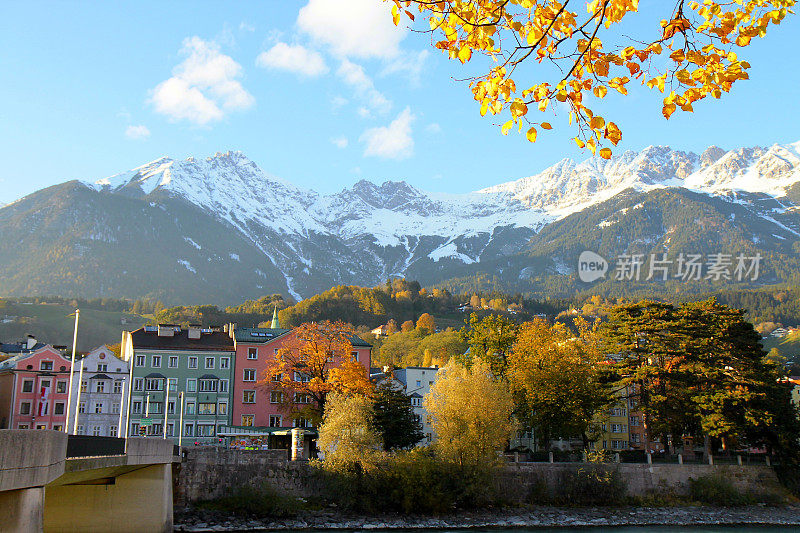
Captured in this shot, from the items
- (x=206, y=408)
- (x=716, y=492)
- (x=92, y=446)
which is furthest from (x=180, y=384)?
(x=716, y=492)

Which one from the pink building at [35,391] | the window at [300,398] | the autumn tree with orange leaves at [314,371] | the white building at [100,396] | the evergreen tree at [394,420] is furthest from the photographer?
the window at [300,398]

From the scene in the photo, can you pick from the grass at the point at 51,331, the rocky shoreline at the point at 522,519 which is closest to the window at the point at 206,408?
the rocky shoreline at the point at 522,519

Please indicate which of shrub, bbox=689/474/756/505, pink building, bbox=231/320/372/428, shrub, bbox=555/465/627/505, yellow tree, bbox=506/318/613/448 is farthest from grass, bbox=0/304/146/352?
shrub, bbox=689/474/756/505

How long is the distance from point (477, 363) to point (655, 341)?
17.8 metres

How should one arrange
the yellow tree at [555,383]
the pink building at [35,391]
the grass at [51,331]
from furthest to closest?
the grass at [51,331] < the pink building at [35,391] < the yellow tree at [555,383]

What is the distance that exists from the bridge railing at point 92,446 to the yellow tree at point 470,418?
27.6m

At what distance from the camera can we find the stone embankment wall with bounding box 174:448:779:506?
176 ft

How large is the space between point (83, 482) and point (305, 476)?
21136 mm

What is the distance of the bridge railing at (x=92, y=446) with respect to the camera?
83.3 feet

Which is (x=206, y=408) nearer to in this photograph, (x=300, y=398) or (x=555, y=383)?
(x=300, y=398)

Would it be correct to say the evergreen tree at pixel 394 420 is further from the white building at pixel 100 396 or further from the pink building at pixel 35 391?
the pink building at pixel 35 391

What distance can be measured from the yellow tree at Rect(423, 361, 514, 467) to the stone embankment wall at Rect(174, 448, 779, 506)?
3902 mm

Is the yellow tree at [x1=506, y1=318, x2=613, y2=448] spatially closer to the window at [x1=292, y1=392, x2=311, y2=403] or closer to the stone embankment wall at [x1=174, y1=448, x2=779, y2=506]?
the stone embankment wall at [x1=174, y1=448, x2=779, y2=506]

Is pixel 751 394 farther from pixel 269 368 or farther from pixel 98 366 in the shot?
pixel 98 366
